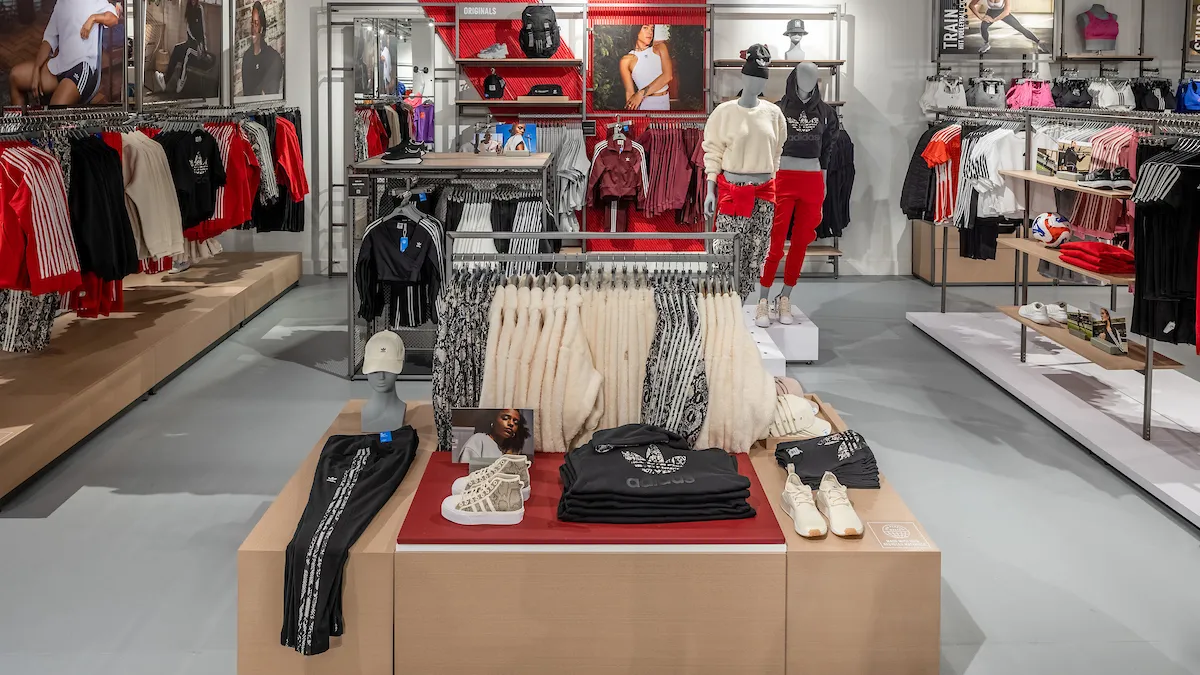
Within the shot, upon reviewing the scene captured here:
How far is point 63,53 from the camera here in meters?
5.89

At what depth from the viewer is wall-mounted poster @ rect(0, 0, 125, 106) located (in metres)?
5.40

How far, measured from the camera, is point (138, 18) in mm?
7086

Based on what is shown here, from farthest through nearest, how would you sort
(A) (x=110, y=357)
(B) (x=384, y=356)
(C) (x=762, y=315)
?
(C) (x=762, y=315) < (A) (x=110, y=357) < (B) (x=384, y=356)

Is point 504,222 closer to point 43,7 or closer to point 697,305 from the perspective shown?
point 43,7

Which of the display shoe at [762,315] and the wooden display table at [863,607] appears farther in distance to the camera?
the display shoe at [762,315]

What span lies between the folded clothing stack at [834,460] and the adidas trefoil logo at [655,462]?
42 cm

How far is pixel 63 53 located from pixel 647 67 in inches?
196

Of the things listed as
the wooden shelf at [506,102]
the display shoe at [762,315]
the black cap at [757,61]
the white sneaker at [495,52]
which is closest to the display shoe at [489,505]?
the black cap at [757,61]

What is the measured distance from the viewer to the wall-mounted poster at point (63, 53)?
5.40 m

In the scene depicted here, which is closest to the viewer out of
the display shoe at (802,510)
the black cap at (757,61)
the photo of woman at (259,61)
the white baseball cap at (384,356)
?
the display shoe at (802,510)

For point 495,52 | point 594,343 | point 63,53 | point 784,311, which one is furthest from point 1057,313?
point 63,53

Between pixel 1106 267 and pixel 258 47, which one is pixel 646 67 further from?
pixel 1106 267

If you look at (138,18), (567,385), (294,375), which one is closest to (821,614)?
(567,385)

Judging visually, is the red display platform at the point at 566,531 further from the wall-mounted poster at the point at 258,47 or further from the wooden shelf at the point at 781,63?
the wooden shelf at the point at 781,63
